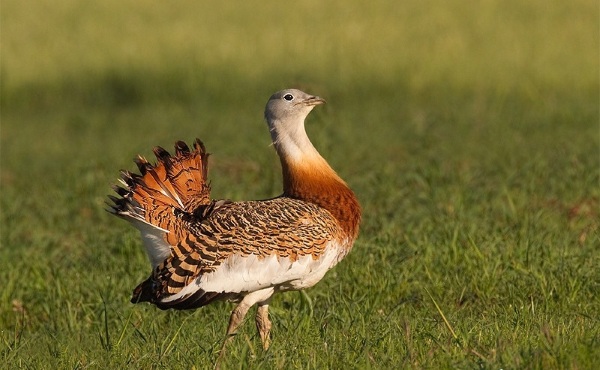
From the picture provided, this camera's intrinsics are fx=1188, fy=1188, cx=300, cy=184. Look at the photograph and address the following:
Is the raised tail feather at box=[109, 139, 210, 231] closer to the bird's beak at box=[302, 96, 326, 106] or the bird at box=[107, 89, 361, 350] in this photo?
the bird at box=[107, 89, 361, 350]

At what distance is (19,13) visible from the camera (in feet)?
57.2

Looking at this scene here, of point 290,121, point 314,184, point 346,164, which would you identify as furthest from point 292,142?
point 346,164

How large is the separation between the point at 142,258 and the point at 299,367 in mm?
2491

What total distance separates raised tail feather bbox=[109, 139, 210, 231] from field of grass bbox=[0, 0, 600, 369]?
0.51 metres

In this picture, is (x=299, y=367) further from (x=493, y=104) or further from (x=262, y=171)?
(x=493, y=104)

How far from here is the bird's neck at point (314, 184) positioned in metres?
5.30

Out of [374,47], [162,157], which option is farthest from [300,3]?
[162,157]

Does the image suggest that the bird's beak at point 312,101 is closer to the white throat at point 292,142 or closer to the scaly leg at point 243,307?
the white throat at point 292,142

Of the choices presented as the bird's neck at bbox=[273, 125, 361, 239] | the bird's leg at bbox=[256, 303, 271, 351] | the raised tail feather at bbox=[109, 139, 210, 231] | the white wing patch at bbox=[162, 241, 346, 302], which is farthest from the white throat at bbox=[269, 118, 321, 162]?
the bird's leg at bbox=[256, 303, 271, 351]

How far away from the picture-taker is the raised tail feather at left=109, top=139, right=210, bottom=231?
204 inches

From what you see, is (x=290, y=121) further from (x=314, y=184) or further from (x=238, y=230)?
(x=238, y=230)

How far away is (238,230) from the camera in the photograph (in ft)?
16.6

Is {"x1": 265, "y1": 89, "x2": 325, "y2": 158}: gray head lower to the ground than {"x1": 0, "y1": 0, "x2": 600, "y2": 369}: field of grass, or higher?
higher

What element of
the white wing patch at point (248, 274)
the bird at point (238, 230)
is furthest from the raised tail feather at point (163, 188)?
the white wing patch at point (248, 274)
